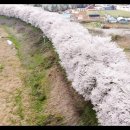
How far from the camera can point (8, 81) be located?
3102 centimetres

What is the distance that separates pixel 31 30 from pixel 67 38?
1476 cm

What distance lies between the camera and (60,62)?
3064cm

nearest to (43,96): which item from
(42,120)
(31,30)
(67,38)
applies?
(42,120)

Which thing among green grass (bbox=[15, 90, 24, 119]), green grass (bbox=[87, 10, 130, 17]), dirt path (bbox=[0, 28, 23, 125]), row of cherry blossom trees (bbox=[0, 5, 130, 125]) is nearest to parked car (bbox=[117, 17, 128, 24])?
green grass (bbox=[87, 10, 130, 17])

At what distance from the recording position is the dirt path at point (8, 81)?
78.7 feet

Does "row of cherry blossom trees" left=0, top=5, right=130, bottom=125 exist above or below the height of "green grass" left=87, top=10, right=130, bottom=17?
above

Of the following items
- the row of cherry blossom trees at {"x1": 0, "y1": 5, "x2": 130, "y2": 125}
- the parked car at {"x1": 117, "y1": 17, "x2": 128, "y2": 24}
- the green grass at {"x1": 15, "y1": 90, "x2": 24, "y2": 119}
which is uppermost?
the row of cherry blossom trees at {"x1": 0, "y1": 5, "x2": 130, "y2": 125}

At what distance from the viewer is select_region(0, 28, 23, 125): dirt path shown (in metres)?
24.0

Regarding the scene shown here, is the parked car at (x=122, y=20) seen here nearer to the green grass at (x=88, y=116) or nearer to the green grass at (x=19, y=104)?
the green grass at (x=19, y=104)

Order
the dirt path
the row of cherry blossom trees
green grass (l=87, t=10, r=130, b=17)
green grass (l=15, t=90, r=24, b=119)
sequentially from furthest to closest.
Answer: green grass (l=87, t=10, r=130, b=17) → green grass (l=15, t=90, r=24, b=119) → the dirt path → the row of cherry blossom trees

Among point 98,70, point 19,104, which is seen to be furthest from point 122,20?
point 19,104

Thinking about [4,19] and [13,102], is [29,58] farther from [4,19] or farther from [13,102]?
[4,19]

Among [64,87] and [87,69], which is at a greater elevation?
[87,69]

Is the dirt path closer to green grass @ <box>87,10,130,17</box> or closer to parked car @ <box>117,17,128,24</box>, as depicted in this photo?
parked car @ <box>117,17,128,24</box>
